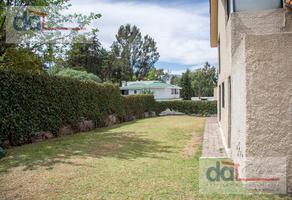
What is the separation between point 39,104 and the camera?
11.5 meters

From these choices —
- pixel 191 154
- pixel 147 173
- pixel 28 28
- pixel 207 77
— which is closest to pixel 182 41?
pixel 28 28

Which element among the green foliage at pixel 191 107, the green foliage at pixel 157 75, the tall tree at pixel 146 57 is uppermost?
the tall tree at pixel 146 57

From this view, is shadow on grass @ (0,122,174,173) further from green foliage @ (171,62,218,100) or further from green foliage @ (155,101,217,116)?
green foliage @ (171,62,218,100)

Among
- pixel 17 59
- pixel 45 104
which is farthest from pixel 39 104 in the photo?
pixel 17 59

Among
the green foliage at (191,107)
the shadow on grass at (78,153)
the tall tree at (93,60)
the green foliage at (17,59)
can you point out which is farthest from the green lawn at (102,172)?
the tall tree at (93,60)

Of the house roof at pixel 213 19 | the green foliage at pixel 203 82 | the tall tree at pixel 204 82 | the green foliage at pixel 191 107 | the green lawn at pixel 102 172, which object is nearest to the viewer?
the green lawn at pixel 102 172

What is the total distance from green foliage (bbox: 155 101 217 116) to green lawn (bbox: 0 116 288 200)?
1916cm

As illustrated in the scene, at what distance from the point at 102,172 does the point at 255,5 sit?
19.9ft

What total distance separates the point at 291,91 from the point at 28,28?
455 inches

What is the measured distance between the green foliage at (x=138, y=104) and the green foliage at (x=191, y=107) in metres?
1.46

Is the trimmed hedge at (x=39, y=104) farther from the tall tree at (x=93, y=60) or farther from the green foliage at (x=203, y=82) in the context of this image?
the green foliage at (x=203, y=82)

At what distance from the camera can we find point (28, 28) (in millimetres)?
12453

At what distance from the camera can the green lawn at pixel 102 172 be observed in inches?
193

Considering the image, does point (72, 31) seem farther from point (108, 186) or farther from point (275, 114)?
point (275, 114)
